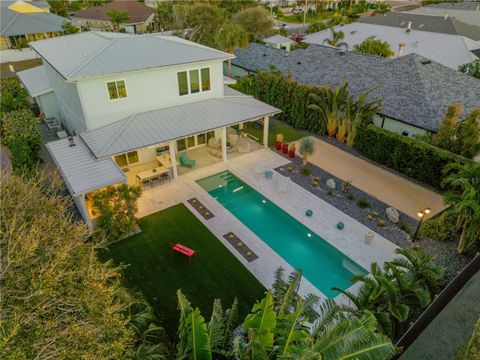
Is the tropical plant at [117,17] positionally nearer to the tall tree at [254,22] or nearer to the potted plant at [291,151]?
the tall tree at [254,22]

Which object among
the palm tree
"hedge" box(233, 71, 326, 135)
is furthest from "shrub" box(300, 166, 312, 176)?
the palm tree

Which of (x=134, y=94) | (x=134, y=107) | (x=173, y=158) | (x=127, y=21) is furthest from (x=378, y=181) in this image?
(x=127, y=21)

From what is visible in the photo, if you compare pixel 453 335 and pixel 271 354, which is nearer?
pixel 271 354

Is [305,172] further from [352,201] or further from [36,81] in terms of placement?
[36,81]

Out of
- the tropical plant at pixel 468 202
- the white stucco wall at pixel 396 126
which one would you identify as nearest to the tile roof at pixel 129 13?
the white stucco wall at pixel 396 126

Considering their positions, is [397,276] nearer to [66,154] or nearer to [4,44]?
[66,154]

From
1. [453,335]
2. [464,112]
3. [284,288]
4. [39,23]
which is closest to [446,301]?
[453,335]

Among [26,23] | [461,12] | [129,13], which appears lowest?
[129,13]
